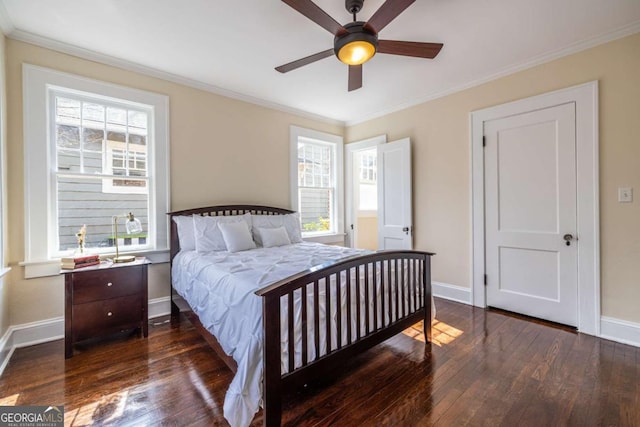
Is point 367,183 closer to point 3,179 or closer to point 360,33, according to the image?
point 360,33

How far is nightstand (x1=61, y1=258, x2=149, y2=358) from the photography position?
223cm

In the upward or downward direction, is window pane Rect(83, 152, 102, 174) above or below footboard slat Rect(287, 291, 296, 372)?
above

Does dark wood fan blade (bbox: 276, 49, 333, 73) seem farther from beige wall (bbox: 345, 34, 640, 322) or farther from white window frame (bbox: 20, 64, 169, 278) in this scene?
beige wall (bbox: 345, 34, 640, 322)

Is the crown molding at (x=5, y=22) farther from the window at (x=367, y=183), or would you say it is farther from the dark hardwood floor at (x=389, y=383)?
the window at (x=367, y=183)

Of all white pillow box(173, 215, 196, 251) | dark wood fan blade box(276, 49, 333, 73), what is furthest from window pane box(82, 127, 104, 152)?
dark wood fan blade box(276, 49, 333, 73)

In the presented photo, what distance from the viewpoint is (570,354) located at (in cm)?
221

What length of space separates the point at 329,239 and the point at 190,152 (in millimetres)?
A: 2439

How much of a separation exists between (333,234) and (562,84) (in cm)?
332

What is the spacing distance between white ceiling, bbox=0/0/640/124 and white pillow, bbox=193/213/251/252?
163cm

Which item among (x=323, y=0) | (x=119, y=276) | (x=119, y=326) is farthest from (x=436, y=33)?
(x=119, y=326)

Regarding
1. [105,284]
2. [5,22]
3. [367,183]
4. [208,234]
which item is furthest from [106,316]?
[367,183]

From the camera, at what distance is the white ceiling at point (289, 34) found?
2.07 m

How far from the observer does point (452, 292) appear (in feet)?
11.6

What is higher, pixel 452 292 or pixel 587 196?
pixel 587 196
